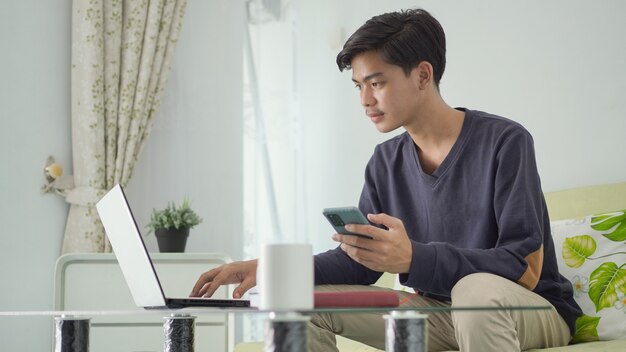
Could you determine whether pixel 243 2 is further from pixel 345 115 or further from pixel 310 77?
pixel 345 115

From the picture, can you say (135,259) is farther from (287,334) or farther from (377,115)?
(377,115)

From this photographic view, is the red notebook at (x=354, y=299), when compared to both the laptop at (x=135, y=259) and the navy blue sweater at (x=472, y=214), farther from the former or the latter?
the laptop at (x=135, y=259)

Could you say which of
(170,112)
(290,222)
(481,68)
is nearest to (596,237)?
(481,68)

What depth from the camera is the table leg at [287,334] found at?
1.25m

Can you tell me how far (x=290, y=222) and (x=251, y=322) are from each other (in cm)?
48

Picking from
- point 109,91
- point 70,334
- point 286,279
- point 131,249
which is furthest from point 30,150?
point 286,279

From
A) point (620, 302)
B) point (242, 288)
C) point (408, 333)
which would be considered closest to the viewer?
point (408, 333)

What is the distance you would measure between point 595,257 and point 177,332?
1103 millimetres

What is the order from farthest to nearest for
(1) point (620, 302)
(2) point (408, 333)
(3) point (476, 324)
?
1. (1) point (620, 302)
2. (3) point (476, 324)
3. (2) point (408, 333)

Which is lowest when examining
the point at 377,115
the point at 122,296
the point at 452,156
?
the point at 122,296

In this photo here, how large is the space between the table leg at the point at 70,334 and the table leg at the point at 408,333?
57 cm

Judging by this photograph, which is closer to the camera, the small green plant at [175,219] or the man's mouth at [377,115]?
the man's mouth at [377,115]

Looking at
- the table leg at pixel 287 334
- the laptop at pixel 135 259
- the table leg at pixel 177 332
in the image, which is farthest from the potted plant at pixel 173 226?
the table leg at pixel 287 334

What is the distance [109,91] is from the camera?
3.67 meters
